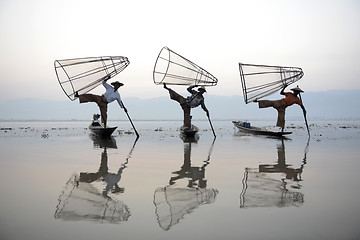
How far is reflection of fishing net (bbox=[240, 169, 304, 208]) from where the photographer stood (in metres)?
4.84

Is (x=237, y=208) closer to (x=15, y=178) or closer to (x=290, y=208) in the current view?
(x=290, y=208)

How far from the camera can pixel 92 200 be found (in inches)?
203

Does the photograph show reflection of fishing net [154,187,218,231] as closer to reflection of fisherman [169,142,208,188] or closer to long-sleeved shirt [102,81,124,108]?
reflection of fisherman [169,142,208,188]

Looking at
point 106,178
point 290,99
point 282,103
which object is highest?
point 290,99

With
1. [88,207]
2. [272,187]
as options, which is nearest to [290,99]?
[272,187]

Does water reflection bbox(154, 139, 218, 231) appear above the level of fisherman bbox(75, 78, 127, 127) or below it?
below

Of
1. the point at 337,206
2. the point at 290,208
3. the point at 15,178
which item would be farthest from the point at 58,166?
the point at 337,206

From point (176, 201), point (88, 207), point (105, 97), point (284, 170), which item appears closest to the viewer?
point (88, 207)

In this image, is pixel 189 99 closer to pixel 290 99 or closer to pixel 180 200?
pixel 290 99

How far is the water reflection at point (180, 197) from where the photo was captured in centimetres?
432

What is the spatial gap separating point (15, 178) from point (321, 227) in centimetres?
661

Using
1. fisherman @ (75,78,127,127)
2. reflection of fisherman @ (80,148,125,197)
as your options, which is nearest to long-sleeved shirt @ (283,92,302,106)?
fisherman @ (75,78,127,127)

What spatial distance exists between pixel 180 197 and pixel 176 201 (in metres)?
0.25

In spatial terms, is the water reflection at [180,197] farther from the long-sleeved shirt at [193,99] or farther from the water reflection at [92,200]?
the long-sleeved shirt at [193,99]
